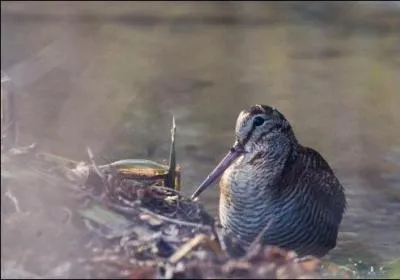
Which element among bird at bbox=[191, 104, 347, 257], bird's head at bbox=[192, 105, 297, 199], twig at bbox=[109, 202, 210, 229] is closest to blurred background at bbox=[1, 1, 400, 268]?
bird at bbox=[191, 104, 347, 257]

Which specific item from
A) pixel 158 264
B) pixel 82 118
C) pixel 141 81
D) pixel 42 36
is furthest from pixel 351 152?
pixel 158 264

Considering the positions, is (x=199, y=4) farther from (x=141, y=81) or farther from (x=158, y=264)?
(x=158, y=264)

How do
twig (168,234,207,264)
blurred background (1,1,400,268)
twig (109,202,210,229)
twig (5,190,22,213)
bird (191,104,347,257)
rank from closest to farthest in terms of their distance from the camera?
twig (168,234,207,264)
twig (5,190,22,213)
twig (109,202,210,229)
bird (191,104,347,257)
blurred background (1,1,400,268)

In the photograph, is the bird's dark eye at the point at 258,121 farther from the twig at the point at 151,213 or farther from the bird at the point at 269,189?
the twig at the point at 151,213

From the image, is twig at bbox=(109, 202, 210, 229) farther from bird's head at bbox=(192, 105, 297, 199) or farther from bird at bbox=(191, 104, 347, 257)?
bird's head at bbox=(192, 105, 297, 199)

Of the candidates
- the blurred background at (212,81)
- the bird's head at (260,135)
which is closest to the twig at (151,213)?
the bird's head at (260,135)

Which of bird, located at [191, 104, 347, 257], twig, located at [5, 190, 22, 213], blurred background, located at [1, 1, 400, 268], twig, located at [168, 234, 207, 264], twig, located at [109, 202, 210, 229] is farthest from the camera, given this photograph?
blurred background, located at [1, 1, 400, 268]

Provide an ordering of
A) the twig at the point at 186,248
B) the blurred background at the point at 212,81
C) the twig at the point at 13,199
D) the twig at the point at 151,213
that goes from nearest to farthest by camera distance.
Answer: the twig at the point at 186,248 → the twig at the point at 13,199 → the twig at the point at 151,213 → the blurred background at the point at 212,81

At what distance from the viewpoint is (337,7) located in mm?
20500

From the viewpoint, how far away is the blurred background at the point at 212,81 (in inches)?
443

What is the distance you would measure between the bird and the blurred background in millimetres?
1199

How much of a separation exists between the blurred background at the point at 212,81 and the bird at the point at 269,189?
47.2 inches

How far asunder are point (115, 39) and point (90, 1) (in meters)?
3.55

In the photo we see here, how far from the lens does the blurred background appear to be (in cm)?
1124
